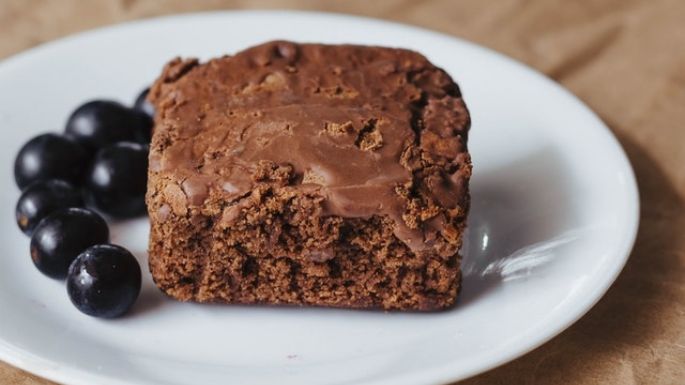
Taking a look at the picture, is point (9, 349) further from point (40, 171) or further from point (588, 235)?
point (588, 235)

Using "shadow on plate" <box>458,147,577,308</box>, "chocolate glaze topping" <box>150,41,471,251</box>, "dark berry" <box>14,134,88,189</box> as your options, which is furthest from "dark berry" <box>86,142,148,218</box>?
"shadow on plate" <box>458,147,577,308</box>

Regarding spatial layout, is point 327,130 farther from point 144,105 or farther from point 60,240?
point 144,105

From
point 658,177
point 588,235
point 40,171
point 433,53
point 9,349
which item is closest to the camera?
point 9,349

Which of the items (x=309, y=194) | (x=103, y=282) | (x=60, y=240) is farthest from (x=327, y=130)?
(x=60, y=240)

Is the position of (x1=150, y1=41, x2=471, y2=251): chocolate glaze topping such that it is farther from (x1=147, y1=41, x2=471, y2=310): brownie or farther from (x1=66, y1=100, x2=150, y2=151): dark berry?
(x1=66, y1=100, x2=150, y2=151): dark berry

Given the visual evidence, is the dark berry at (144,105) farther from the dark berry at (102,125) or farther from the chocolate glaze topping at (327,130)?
the chocolate glaze topping at (327,130)

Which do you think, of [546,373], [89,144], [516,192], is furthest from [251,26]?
[546,373]

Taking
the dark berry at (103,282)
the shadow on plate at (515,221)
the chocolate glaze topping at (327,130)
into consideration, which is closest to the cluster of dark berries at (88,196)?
the dark berry at (103,282)
